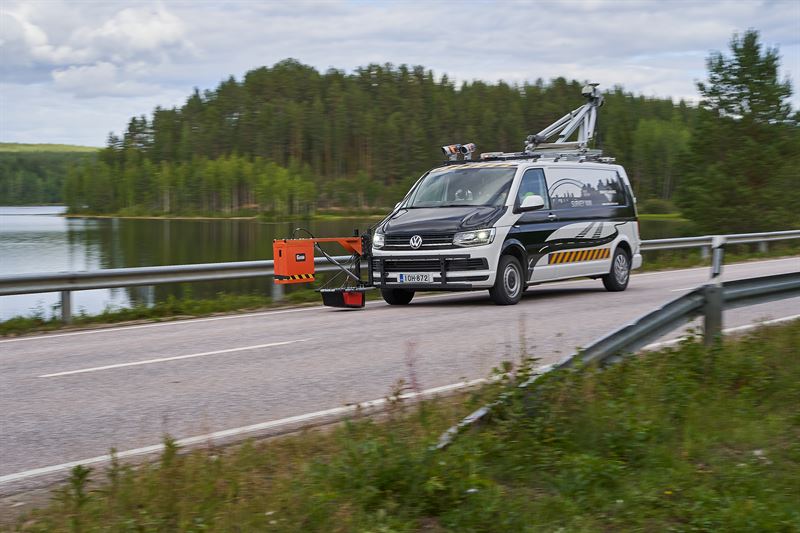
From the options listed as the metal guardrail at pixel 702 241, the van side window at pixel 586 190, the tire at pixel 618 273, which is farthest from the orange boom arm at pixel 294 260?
the metal guardrail at pixel 702 241

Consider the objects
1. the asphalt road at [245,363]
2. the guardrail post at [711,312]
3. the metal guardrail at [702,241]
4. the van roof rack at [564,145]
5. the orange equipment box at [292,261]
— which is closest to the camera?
the asphalt road at [245,363]

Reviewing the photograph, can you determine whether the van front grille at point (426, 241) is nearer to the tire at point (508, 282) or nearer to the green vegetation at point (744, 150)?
the tire at point (508, 282)

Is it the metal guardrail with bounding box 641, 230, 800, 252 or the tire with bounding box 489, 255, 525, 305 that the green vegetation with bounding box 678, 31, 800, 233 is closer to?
the metal guardrail with bounding box 641, 230, 800, 252

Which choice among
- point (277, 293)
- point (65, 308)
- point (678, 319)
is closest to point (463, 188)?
point (277, 293)

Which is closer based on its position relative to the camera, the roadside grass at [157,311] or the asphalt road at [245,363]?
the asphalt road at [245,363]

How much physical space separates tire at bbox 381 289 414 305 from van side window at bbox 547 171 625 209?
9.07 ft

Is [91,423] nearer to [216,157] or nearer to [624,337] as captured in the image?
[624,337]

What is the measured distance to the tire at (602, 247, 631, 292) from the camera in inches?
655

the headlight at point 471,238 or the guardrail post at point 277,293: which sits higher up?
the headlight at point 471,238

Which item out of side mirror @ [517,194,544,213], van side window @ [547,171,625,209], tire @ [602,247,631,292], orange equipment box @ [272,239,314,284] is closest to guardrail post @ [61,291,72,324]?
orange equipment box @ [272,239,314,284]

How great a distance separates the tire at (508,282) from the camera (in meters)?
13.7

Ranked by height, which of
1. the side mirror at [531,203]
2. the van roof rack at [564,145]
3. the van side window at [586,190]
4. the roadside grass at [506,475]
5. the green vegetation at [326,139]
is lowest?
the roadside grass at [506,475]

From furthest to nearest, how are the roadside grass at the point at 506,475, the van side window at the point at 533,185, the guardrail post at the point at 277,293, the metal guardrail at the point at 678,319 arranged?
the guardrail post at the point at 277,293 < the van side window at the point at 533,185 < the metal guardrail at the point at 678,319 < the roadside grass at the point at 506,475

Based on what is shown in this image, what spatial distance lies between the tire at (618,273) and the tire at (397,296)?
3932mm
